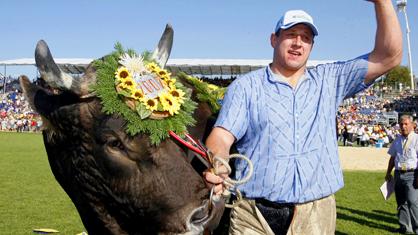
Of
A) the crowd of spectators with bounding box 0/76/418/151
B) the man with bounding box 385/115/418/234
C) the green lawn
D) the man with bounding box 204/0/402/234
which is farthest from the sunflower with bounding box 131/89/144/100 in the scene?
the crowd of spectators with bounding box 0/76/418/151

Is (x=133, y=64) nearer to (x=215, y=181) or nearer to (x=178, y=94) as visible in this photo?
(x=178, y=94)

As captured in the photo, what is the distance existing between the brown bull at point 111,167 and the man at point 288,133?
1.60 feet

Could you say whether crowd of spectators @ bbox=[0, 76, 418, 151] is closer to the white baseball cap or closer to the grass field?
the grass field

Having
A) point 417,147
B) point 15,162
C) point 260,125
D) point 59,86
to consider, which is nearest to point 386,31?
point 260,125

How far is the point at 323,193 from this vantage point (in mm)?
3490

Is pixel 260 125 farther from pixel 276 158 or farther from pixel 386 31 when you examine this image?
pixel 386 31

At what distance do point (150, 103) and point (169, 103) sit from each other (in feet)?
0.49

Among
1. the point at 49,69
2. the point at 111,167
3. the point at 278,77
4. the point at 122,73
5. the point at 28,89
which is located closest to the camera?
the point at 49,69

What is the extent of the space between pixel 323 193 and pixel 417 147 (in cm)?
722

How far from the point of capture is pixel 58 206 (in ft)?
36.4

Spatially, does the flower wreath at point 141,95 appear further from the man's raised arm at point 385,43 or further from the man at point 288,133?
the man's raised arm at point 385,43

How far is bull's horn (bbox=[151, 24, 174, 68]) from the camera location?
3736mm

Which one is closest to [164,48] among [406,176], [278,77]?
[278,77]

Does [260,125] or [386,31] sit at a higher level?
[386,31]
